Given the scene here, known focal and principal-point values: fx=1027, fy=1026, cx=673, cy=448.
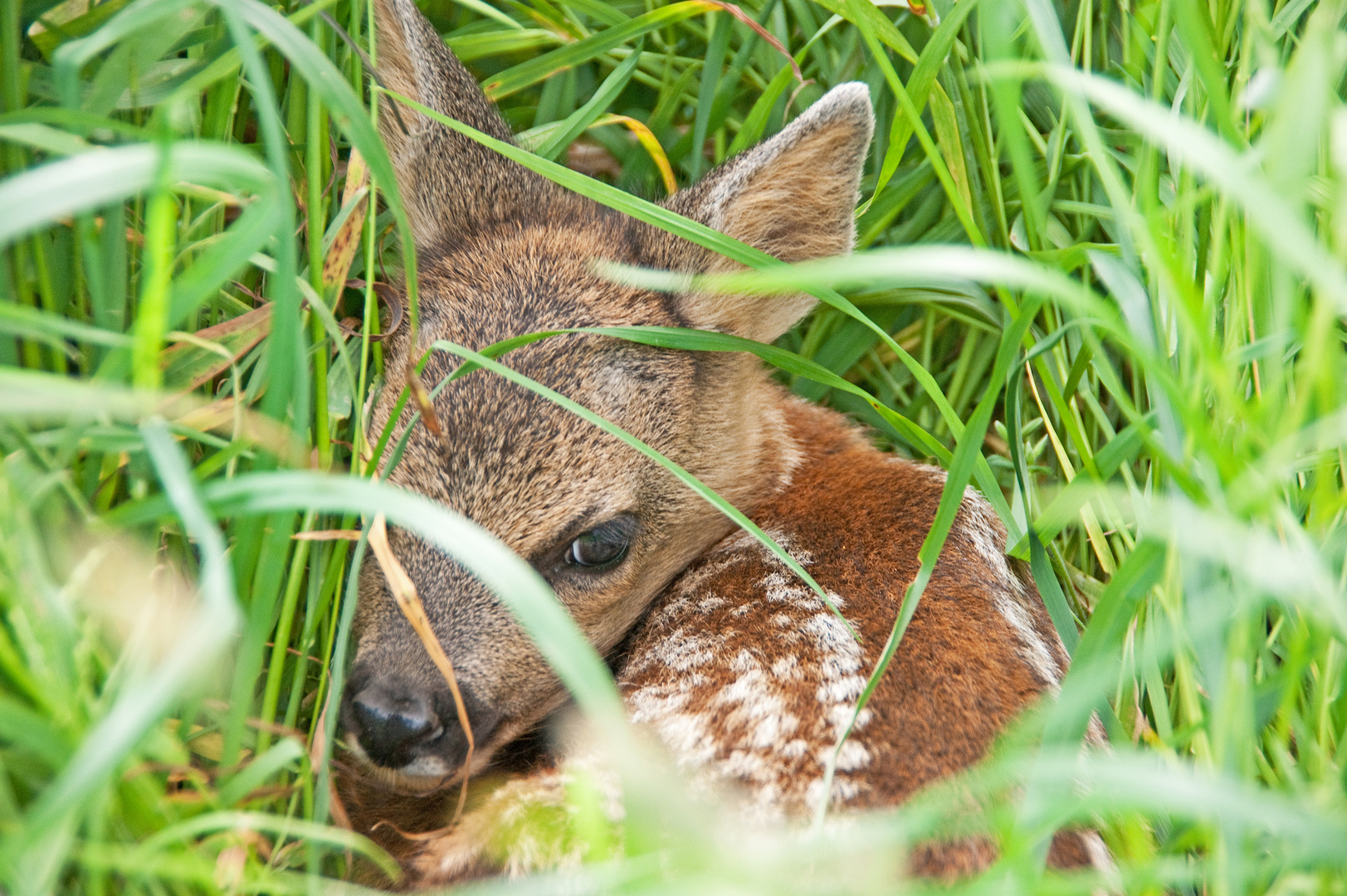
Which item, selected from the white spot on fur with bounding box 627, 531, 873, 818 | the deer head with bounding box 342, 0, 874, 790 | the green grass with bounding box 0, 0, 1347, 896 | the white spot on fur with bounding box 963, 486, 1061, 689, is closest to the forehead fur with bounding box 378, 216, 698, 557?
the deer head with bounding box 342, 0, 874, 790

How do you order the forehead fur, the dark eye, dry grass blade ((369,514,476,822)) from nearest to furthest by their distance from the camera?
dry grass blade ((369,514,476,822)) → the forehead fur → the dark eye

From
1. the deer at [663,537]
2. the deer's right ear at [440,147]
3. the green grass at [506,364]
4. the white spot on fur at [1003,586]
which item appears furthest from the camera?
the deer's right ear at [440,147]

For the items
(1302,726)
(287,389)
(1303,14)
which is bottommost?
(1302,726)

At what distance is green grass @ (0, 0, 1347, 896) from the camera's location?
141 cm

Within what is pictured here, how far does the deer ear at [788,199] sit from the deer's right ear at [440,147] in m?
0.55

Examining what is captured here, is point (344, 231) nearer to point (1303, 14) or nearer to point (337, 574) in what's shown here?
point (337, 574)

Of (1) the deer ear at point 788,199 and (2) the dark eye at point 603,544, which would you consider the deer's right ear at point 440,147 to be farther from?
(2) the dark eye at point 603,544

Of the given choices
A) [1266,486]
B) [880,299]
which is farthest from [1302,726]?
[880,299]

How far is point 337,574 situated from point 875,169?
2.28 metres

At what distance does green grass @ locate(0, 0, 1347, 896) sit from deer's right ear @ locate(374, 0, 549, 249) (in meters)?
0.15

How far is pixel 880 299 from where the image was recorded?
3574mm

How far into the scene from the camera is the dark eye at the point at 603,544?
2.65 m

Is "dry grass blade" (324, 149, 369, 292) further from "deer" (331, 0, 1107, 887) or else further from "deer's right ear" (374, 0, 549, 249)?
"deer's right ear" (374, 0, 549, 249)

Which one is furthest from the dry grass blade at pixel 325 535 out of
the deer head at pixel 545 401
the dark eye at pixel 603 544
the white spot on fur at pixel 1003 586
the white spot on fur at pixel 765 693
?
the white spot on fur at pixel 1003 586
